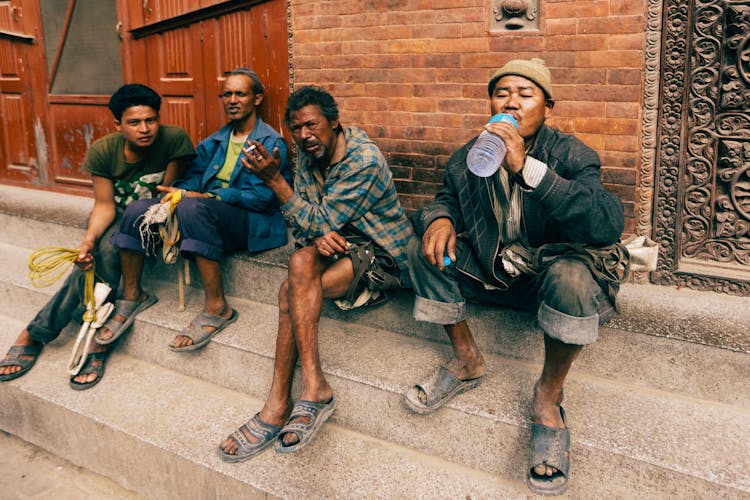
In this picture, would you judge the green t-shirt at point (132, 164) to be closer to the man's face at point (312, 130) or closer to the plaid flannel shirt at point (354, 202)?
the plaid flannel shirt at point (354, 202)

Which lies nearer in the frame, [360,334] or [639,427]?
[639,427]

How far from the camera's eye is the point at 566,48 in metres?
3.54

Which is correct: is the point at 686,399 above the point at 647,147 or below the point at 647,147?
below

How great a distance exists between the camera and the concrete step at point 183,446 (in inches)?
107

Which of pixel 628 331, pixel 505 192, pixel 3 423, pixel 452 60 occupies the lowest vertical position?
pixel 3 423

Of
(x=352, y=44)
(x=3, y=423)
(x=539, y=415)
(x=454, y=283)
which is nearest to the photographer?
(x=539, y=415)

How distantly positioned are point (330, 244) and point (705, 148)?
77.5 inches

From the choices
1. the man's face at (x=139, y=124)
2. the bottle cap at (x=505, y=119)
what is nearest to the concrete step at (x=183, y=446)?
the man's face at (x=139, y=124)

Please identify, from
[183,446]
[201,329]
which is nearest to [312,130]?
[201,329]

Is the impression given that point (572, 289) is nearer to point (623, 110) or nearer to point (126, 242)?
point (623, 110)

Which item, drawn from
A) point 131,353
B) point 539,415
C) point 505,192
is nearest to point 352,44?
point 505,192

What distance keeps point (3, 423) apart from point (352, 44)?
3.04 meters

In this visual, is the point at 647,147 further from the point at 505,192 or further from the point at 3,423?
the point at 3,423

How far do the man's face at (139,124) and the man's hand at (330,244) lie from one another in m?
1.48
